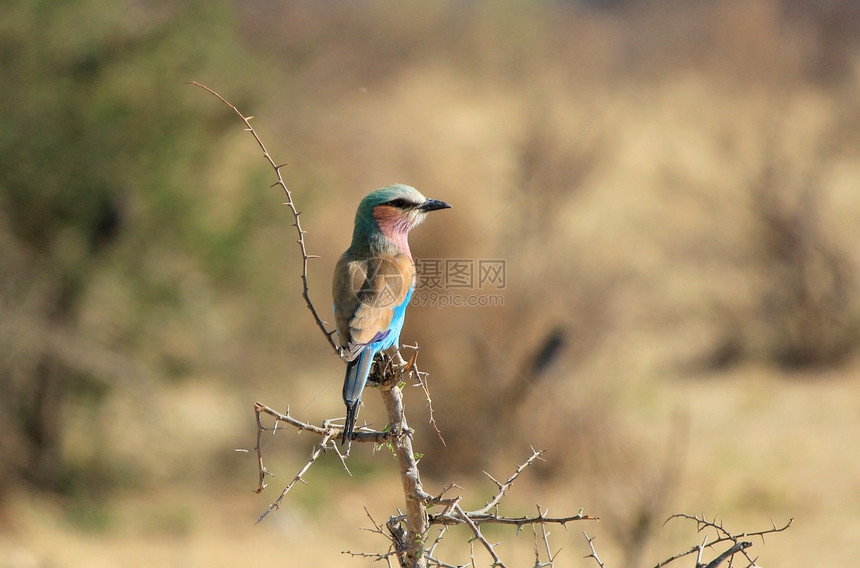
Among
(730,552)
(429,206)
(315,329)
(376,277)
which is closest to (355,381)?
(376,277)

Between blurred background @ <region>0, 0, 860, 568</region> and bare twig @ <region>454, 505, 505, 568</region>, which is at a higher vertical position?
blurred background @ <region>0, 0, 860, 568</region>

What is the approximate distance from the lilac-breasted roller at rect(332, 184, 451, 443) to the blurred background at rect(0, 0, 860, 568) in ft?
8.91

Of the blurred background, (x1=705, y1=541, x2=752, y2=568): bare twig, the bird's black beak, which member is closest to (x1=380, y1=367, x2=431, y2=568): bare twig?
(x1=705, y1=541, x2=752, y2=568): bare twig

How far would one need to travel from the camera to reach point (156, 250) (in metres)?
9.05

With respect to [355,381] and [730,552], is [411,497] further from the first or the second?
[730,552]

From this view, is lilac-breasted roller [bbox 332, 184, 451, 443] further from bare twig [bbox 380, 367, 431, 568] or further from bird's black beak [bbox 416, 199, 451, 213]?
bare twig [bbox 380, 367, 431, 568]

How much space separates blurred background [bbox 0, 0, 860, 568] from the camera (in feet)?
27.3

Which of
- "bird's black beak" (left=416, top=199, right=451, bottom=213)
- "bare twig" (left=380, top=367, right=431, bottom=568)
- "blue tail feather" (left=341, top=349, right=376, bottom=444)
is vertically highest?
"bird's black beak" (left=416, top=199, right=451, bottom=213)

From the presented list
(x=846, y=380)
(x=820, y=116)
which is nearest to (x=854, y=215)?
(x=820, y=116)

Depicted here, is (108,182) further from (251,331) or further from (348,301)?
(348,301)

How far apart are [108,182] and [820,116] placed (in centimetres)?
1034

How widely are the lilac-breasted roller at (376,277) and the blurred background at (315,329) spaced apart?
2.72 metres

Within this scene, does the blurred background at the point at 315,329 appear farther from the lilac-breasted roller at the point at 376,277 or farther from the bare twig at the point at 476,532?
the bare twig at the point at 476,532

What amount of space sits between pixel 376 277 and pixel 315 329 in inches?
266
